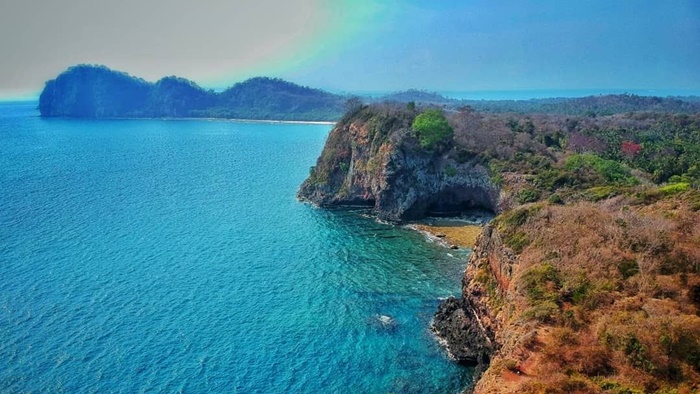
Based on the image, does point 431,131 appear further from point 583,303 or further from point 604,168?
point 583,303

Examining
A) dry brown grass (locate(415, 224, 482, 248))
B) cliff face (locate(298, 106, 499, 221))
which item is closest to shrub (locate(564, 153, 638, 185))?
cliff face (locate(298, 106, 499, 221))

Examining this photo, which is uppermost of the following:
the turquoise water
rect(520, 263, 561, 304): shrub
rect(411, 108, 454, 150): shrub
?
rect(411, 108, 454, 150): shrub

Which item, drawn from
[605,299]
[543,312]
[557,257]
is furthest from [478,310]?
[605,299]

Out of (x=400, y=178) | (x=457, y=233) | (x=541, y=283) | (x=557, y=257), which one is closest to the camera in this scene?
(x=541, y=283)

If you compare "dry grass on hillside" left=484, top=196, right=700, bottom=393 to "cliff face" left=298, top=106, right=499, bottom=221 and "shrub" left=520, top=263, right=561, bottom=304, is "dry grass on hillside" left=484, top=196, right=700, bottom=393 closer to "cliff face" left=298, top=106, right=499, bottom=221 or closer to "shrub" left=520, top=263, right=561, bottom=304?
"shrub" left=520, top=263, right=561, bottom=304

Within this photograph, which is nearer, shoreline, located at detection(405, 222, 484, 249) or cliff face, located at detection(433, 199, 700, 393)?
cliff face, located at detection(433, 199, 700, 393)

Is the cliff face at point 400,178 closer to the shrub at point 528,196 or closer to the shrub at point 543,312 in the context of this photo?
the shrub at point 528,196
